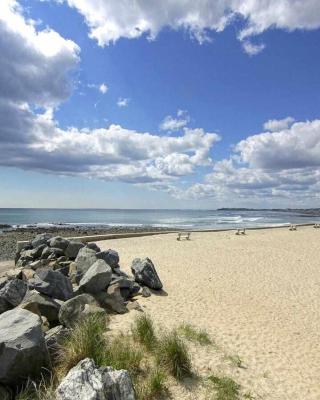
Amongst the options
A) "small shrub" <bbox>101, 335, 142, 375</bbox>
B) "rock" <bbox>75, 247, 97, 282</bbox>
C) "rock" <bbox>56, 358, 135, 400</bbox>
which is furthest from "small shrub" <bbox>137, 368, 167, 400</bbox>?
"rock" <bbox>75, 247, 97, 282</bbox>

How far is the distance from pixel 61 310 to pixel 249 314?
484 cm

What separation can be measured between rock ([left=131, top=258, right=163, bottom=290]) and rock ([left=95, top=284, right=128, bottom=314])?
2.10 metres

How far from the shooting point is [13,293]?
8.23m

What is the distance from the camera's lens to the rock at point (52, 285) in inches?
348

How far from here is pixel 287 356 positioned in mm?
7348

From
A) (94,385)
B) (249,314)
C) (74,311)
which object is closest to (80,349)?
(94,385)

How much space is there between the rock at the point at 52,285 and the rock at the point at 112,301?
2.45 ft

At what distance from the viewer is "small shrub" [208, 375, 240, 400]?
5551 mm

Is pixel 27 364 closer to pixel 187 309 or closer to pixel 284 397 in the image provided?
pixel 284 397

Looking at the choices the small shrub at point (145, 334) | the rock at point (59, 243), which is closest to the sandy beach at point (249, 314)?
the small shrub at point (145, 334)

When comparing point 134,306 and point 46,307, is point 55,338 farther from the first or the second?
point 134,306

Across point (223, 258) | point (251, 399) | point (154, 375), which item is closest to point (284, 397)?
point (251, 399)

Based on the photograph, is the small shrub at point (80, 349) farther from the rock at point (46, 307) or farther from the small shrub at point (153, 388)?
the rock at point (46, 307)

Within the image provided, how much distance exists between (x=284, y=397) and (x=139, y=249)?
15.9m
